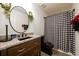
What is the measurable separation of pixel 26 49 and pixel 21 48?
134 millimetres

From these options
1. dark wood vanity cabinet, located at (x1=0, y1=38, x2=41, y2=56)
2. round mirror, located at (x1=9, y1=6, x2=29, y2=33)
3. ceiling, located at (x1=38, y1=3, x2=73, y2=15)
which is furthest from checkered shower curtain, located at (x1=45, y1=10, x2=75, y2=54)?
round mirror, located at (x1=9, y1=6, x2=29, y2=33)

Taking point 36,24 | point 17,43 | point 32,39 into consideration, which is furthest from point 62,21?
point 17,43

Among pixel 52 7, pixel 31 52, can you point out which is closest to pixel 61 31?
pixel 52 7

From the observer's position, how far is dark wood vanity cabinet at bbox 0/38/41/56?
4.75ft

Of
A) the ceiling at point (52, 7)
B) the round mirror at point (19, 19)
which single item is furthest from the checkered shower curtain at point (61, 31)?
the round mirror at point (19, 19)

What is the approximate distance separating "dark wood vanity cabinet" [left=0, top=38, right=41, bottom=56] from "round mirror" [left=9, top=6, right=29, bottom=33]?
27 centimetres

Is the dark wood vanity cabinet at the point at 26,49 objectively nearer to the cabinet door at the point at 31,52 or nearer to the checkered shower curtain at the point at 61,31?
the cabinet door at the point at 31,52

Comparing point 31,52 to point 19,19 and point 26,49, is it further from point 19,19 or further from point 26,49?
point 19,19

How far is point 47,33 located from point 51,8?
0.40m

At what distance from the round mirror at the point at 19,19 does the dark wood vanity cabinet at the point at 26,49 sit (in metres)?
0.27

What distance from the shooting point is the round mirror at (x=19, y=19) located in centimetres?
185

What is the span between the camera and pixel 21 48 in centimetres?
166

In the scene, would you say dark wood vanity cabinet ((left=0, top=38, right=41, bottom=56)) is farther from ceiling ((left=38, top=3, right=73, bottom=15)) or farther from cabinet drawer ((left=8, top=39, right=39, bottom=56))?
ceiling ((left=38, top=3, right=73, bottom=15))

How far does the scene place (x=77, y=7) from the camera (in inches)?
78.6
